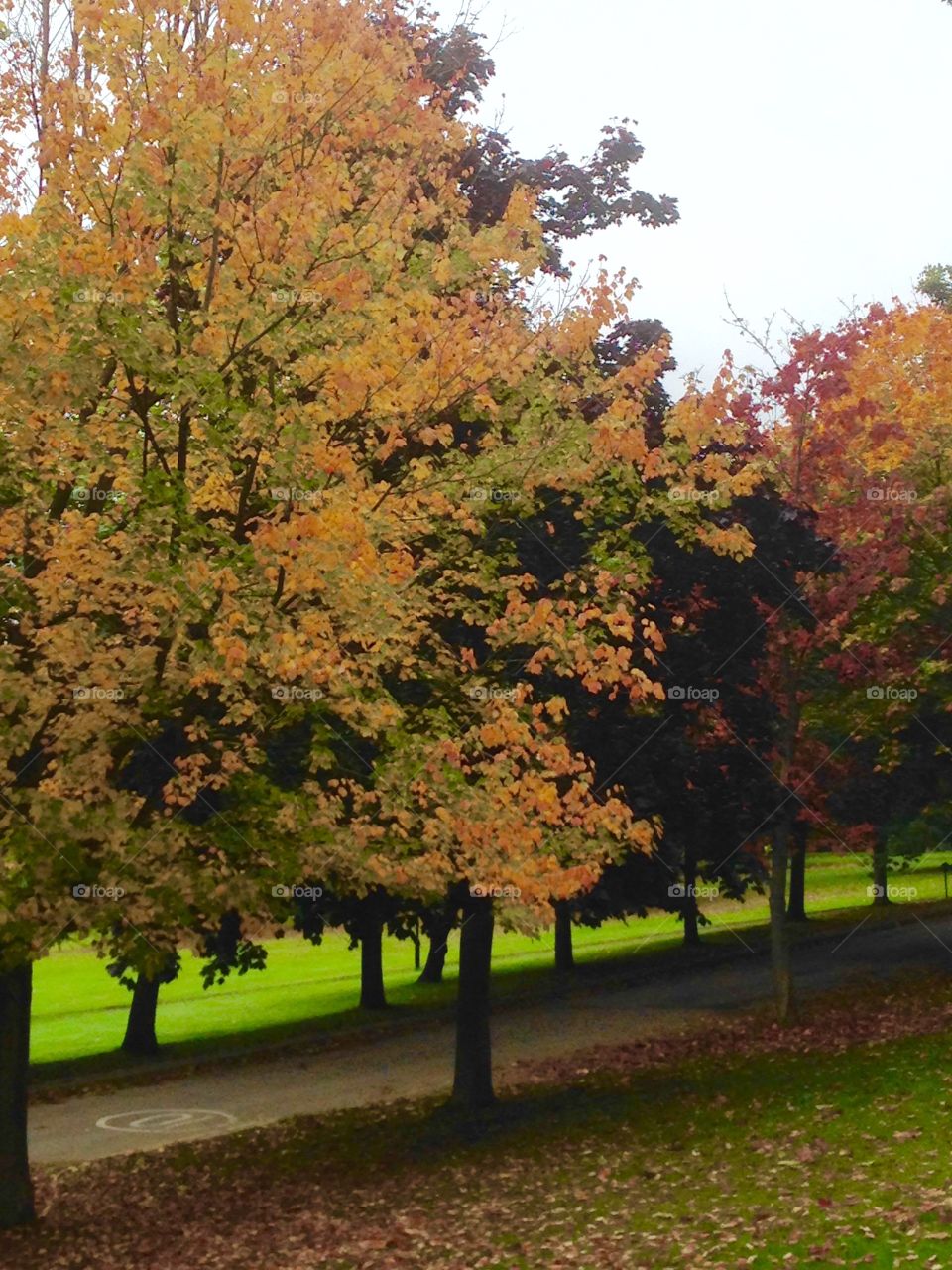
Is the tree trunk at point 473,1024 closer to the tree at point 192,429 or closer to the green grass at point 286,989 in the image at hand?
the green grass at point 286,989

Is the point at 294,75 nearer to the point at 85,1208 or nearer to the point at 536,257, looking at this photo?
the point at 536,257

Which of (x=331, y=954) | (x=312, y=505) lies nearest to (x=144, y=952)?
(x=312, y=505)

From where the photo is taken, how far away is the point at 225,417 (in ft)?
43.3

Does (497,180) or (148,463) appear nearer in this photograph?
(148,463)

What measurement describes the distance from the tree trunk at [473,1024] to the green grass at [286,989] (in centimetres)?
370

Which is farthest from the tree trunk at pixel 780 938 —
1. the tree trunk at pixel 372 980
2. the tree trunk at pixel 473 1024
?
the tree trunk at pixel 372 980

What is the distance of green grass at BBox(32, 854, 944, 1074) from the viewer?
33125 mm

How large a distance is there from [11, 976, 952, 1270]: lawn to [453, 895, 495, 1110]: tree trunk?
46 cm

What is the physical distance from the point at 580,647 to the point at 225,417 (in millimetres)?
4061

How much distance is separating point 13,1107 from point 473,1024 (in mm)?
7300

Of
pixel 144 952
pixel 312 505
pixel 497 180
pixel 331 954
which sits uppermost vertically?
pixel 497 180

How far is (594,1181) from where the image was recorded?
50.1 feet

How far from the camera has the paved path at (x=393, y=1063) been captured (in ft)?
73.9

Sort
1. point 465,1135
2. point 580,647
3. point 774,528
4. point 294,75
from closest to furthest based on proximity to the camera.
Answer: point 294,75, point 580,647, point 465,1135, point 774,528
